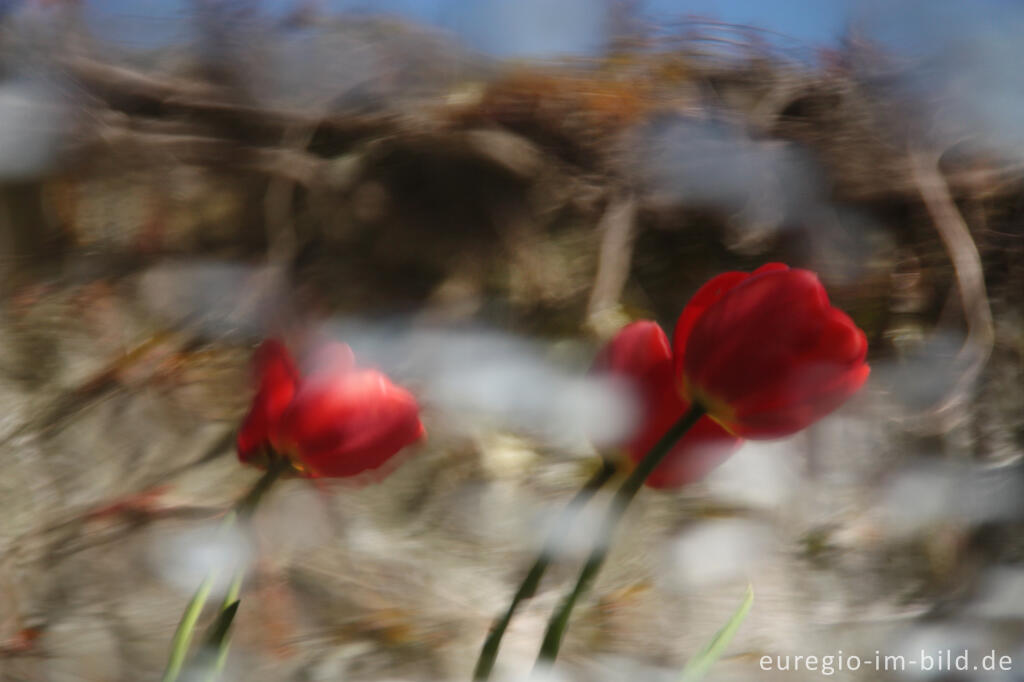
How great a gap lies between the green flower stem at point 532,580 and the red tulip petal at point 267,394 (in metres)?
0.08

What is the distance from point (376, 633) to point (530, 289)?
0.32 feet

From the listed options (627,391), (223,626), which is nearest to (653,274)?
(627,391)

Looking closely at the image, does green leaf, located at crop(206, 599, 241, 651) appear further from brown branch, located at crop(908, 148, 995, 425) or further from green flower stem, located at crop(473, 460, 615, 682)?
brown branch, located at crop(908, 148, 995, 425)

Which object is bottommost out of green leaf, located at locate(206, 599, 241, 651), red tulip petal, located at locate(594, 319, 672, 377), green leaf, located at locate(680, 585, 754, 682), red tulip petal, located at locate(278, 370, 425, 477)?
green leaf, located at locate(680, 585, 754, 682)

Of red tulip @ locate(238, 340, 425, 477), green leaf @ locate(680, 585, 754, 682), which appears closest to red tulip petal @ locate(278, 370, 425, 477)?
red tulip @ locate(238, 340, 425, 477)

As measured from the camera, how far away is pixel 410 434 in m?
0.22

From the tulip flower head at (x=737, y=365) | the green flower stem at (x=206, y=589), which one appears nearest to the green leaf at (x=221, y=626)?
the green flower stem at (x=206, y=589)

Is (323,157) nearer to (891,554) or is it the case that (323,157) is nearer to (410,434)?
(410,434)

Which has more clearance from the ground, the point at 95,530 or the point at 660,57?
the point at 660,57

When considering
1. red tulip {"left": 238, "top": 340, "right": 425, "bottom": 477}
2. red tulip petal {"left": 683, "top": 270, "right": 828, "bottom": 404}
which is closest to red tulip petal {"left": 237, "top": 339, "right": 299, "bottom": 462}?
red tulip {"left": 238, "top": 340, "right": 425, "bottom": 477}

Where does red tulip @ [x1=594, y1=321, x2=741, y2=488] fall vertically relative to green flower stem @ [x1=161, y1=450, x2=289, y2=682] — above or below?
above

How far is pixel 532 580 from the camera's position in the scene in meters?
0.22

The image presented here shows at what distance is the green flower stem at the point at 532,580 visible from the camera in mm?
222

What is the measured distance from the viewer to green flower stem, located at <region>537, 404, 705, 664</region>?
21 cm
